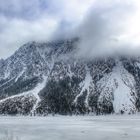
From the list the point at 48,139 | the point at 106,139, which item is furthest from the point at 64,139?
the point at 106,139

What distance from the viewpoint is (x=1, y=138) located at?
12225 cm

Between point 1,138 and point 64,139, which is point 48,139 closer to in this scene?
point 64,139

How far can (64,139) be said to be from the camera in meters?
119

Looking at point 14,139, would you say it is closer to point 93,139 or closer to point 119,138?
point 93,139

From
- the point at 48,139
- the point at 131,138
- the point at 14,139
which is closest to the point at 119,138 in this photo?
the point at 131,138

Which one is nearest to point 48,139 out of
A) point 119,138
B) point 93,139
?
point 93,139

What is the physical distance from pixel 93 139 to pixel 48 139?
15.5 m

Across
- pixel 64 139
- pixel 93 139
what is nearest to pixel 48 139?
pixel 64 139

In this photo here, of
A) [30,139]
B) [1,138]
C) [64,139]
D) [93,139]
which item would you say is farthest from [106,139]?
[1,138]

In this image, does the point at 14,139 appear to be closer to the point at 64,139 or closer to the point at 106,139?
the point at 64,139

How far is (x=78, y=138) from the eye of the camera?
122562 mm

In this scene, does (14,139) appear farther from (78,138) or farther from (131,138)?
(131,138)

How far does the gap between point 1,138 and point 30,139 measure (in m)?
11.4

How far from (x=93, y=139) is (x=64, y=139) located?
10038 mm
